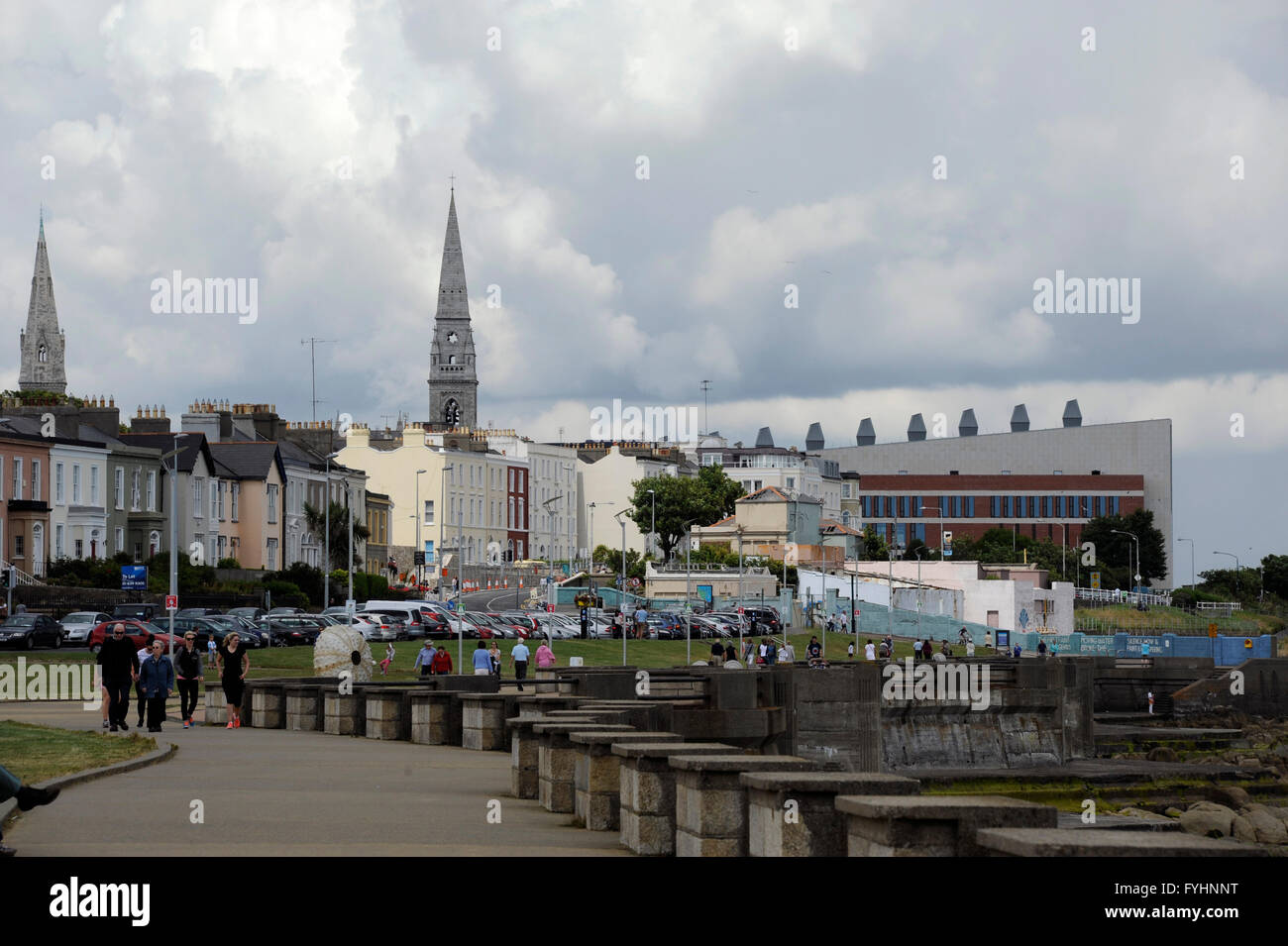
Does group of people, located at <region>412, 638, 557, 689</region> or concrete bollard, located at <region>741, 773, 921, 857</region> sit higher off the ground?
concrete bollard, located at <region>741, 773, 921, 857</region>

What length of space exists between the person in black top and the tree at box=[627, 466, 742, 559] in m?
132

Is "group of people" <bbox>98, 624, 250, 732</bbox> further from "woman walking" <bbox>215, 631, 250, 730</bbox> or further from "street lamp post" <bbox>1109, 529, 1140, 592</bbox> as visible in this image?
"street lamp post" <bbox>1109, 529, 1140, 592</bbox>

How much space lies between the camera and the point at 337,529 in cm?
10769

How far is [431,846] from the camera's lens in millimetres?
14102

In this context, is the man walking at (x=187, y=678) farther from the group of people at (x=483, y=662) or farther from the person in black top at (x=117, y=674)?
the group of people at (x=483, y=662)

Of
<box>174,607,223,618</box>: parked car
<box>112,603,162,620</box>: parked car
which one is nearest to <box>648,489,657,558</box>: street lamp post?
<box>174,607,223,618</box>: parked car

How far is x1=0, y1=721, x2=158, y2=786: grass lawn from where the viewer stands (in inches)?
818

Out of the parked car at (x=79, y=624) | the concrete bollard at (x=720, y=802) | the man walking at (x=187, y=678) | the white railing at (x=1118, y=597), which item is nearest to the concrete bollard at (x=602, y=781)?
the concrete bollard at (x=720, y=802)

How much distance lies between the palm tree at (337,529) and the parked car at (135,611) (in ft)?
134

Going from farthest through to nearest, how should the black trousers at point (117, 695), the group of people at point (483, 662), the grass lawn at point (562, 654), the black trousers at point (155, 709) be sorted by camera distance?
the grass lawn at point (562, 654) → the group of people at point (483, 662) → the black trousers at point (155, 709) → the black trousers at point (117, 695)

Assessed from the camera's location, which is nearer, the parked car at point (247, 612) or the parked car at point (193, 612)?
the parked car at point (193, 612)

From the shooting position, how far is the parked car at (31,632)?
188ft
